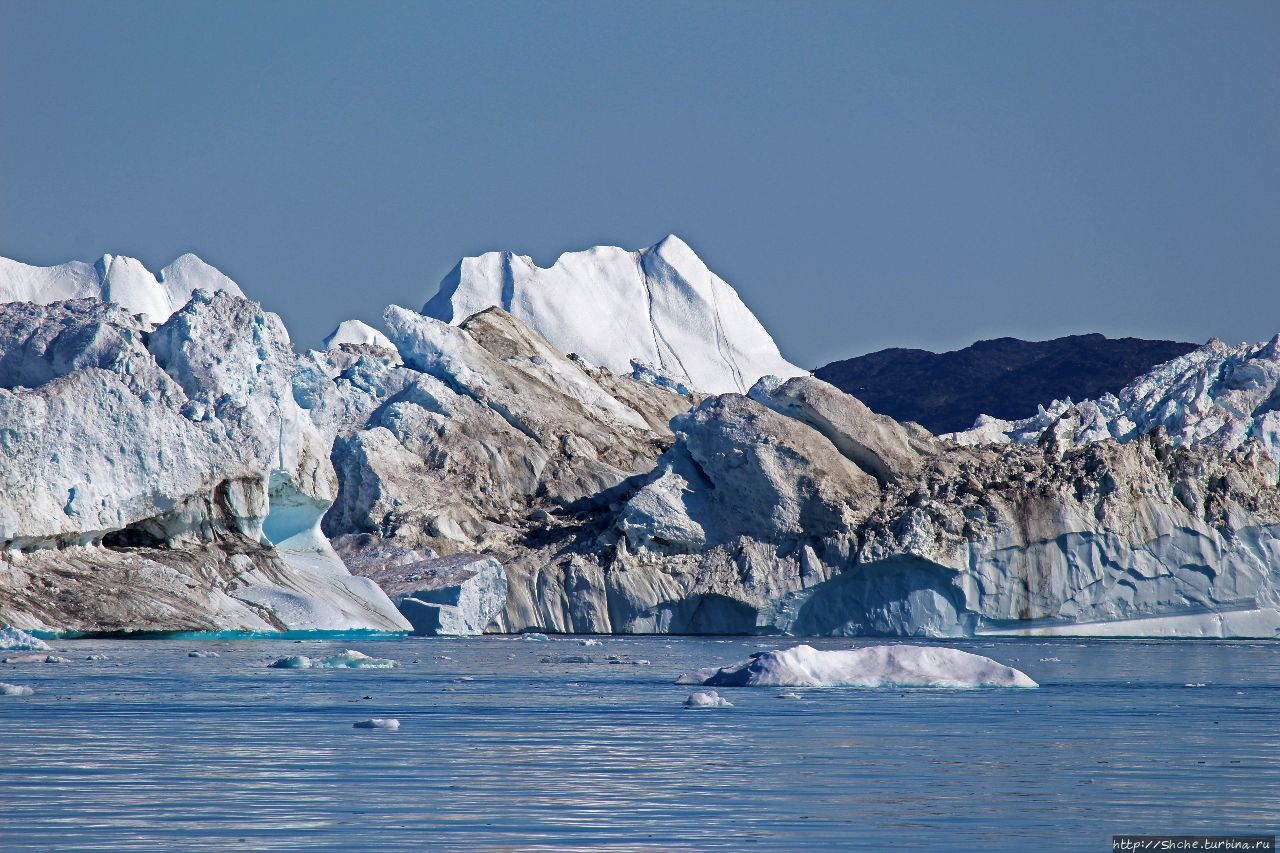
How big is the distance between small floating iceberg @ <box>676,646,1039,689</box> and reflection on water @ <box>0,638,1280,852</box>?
1.06ft

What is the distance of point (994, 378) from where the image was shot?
145375mm

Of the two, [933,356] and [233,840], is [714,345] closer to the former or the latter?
[933,356]

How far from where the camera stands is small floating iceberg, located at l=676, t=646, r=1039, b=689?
70.3 ft

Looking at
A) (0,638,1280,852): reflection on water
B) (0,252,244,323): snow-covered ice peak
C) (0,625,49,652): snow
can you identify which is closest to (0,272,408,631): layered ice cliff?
(0,625,49,652): snow

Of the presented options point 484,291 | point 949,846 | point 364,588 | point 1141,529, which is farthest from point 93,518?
point 484,291

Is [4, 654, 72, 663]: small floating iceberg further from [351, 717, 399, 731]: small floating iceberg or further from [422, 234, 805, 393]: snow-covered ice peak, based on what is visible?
[422, 234, 805, 393]: snow-covered ice peak

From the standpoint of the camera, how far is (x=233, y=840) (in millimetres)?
8602

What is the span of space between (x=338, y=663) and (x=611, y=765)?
15891mm

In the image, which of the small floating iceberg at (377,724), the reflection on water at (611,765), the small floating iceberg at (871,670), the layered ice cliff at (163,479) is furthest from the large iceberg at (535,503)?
the small floating iceberg at (377,724)

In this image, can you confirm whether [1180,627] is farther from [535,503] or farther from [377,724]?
[377,724]

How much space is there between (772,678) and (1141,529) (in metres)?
25.0

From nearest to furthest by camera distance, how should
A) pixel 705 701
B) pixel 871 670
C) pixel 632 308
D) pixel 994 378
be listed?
pixel 705 701 → pixel 871 670 → pixel 632 308 → pixel 994 378

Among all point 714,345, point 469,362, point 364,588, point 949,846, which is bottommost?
point 949,846

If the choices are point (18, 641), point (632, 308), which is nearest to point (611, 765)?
point (18, 641)
